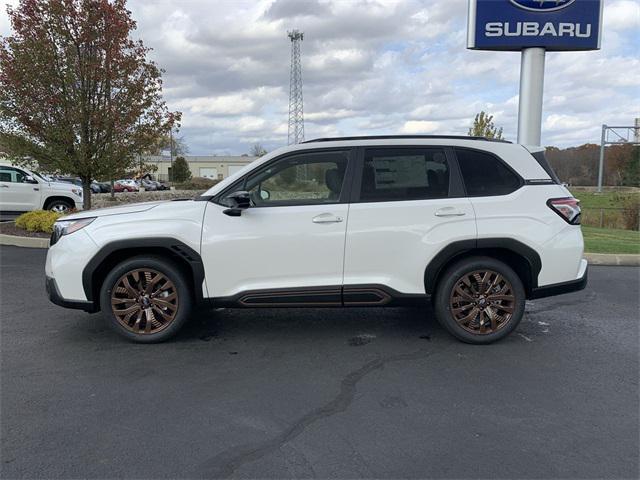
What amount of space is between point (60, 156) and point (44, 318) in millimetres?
6526

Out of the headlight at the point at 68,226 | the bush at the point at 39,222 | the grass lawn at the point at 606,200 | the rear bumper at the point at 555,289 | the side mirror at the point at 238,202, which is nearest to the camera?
the side mirror at the point at 238,202

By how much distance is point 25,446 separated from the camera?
291 centimetres

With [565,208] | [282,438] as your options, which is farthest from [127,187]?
[282,438]

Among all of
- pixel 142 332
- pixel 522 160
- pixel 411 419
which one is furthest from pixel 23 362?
pixel 522 160

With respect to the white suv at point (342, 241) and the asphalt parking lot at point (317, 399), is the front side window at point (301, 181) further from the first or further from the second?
the asphalt parking lot at point (317, 399)

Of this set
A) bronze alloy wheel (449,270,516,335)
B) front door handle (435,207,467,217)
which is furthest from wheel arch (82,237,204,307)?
bronze alloy wheel (449,270,516,335)

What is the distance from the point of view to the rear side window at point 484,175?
15.3 feet

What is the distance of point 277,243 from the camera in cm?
444

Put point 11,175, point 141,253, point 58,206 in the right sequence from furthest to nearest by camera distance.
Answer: point 58,206 → point 11,175 → point 141,253

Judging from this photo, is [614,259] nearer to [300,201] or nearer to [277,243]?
[300,201]

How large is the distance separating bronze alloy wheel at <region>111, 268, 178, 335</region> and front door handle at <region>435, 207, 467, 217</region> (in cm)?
251

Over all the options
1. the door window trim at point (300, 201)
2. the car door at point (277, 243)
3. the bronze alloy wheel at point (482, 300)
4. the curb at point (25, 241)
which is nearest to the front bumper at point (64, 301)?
the car door at point (277, 243)

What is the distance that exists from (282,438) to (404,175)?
104 inches

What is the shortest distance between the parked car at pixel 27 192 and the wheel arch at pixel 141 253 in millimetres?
11468
